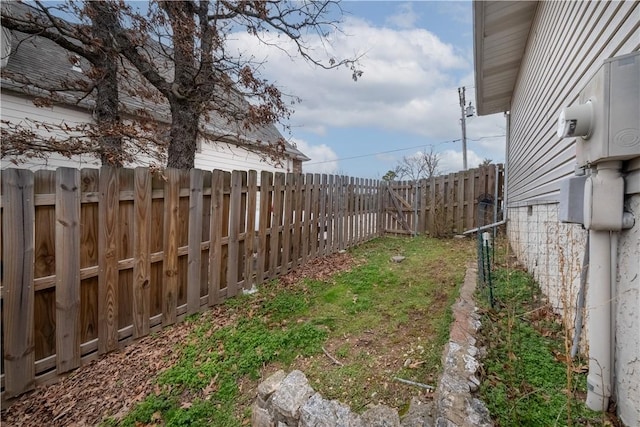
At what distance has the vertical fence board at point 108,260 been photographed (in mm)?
2646

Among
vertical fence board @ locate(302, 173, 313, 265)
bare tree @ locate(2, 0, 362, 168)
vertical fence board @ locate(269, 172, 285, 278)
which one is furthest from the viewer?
vertical fence board @ locate(302, 173, 313, 265)

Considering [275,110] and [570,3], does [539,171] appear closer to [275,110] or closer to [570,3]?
Answer: [570,3]

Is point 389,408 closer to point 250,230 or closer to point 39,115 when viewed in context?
point 250,230

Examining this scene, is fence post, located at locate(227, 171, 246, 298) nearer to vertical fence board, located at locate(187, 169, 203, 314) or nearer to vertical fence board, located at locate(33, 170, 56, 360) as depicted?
vertical fence board, located at locate(187, 169, 203, 314)

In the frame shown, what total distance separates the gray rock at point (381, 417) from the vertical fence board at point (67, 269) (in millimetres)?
2469

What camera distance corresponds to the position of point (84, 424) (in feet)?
6.95

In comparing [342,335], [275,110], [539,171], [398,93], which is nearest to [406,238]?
[539,171]

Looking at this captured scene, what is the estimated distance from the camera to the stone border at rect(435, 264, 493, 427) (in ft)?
5.07

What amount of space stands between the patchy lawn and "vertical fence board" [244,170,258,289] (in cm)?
33

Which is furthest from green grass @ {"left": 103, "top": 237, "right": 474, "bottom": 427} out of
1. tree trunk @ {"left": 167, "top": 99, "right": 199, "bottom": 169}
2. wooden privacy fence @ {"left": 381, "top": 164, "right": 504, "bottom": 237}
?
wooden privacy fence @ {"left": 381, "top": 164, "right": 504, "bottom": 237}

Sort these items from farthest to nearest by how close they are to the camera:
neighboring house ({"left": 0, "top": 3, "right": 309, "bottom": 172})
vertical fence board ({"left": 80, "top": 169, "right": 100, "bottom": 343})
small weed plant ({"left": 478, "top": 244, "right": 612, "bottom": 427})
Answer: neighboring house ({"left": 0, "top": 3, "right": 309, "bottom": 172}) < vertical fence board ({"left": 80, "top": 169, "right": 100, "bottom": 343}) < small weed plant ({"left": 478, "top": 244, "right": 612, "bottom": 427})

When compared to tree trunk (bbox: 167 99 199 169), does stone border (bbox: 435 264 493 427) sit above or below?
below

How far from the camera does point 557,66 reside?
3457mm

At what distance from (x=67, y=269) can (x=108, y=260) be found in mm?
305
